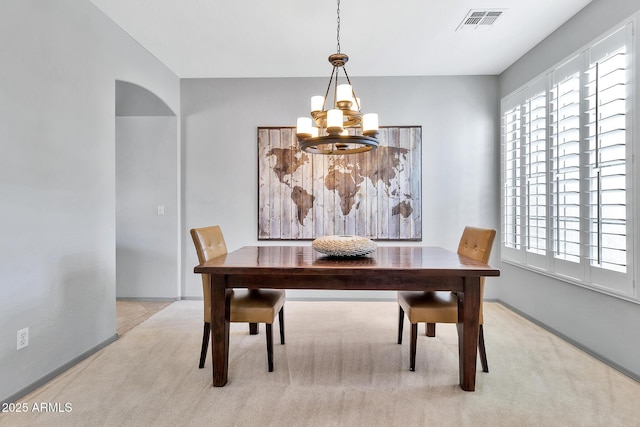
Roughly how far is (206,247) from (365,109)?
2.53m

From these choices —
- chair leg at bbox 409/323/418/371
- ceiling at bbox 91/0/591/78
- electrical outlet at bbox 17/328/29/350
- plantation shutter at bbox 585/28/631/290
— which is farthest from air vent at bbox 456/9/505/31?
electrical outlet at bbox 17/328/29/350

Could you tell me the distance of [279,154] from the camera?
13.0 ft

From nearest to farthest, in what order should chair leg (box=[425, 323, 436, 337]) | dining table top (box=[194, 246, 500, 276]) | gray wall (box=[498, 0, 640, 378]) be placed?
dining table top (box=[194, 246, 500, 276]) < gray wall (box=[498, 0, 640, 378]) < chair leg (box=[425, 323, 436, 337])

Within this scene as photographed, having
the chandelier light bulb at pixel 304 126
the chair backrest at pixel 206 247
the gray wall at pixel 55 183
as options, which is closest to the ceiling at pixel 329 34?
the gray wall at pixel 55 183

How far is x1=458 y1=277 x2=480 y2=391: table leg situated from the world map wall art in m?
1.98

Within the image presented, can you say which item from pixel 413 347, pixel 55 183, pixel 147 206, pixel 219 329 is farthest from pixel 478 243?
pixel 147 206

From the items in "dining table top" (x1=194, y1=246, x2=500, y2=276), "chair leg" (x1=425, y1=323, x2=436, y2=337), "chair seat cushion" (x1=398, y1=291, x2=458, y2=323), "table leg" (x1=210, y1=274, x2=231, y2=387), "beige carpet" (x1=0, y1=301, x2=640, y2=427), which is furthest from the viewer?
"chair leg" (x1=425, y1=323, x2=436, y2=337)

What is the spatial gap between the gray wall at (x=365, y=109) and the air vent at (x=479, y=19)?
109 cm

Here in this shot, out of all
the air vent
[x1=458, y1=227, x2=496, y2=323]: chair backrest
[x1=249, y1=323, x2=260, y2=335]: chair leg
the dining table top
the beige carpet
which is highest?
the air vent

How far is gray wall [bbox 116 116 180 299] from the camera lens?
393cm

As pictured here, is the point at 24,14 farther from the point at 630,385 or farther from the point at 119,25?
the point at 630,385

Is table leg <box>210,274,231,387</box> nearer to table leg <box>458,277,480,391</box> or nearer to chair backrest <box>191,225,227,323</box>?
chair backrest <box>191,225,227,323</box>

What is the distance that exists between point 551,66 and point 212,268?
3278mm

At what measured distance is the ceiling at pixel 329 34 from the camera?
2.55 m
